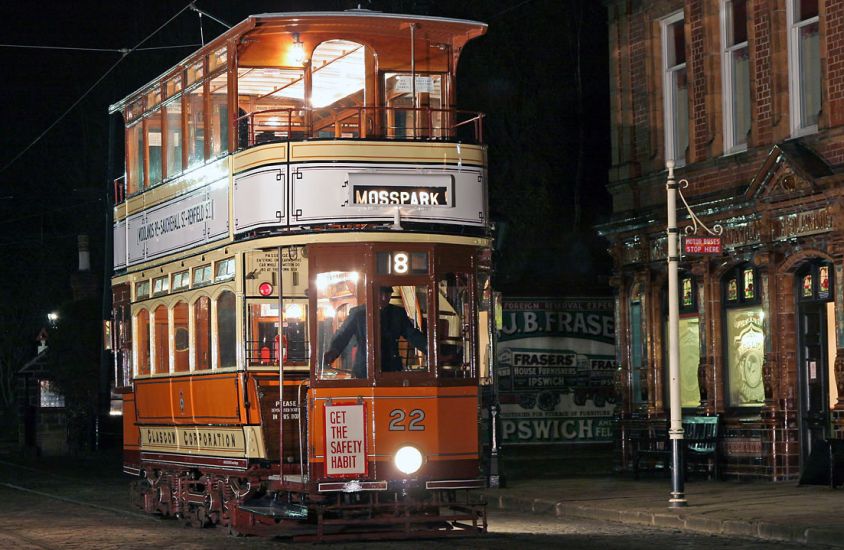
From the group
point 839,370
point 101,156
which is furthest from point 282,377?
point 101,156

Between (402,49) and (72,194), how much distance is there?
1834 inches

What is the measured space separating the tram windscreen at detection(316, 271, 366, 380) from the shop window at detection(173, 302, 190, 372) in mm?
2810

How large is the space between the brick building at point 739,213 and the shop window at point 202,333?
8.42 metres

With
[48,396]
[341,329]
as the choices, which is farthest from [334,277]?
[48,396]

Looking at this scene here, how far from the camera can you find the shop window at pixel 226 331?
16688mm

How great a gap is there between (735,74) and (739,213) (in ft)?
7.84

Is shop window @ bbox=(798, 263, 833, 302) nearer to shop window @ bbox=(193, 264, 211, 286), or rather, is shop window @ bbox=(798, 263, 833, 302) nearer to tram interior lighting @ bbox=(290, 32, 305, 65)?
tram interior lighting @ bbox=(290, 32, 305, 65)

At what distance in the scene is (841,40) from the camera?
2170cm

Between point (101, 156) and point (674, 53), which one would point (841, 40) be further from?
point (101, 156)

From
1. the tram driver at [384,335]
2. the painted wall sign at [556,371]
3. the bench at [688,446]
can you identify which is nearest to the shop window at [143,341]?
the tram driver at [384,335]

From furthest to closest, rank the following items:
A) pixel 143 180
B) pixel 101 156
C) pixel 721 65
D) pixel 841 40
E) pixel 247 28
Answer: pixel 101 156
pixel 721 65
pixel 841 40
pixel 143 180
pixel 247 28

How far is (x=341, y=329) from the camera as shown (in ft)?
51.2

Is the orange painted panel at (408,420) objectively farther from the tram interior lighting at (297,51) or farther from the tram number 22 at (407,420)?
the tram interior lighting at (297,51)

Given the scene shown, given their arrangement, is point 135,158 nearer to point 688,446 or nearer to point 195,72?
point 195,72
